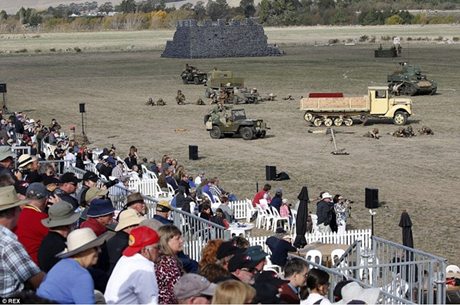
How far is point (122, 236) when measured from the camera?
833 centimetres

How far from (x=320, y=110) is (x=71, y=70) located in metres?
42.1

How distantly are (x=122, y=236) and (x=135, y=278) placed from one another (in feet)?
5.17

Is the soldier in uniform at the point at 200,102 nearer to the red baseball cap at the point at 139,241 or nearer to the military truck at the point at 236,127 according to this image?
the military truck at the point at 236,127

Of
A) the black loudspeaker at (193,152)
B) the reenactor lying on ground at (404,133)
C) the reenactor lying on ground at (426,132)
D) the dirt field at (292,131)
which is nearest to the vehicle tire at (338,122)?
the dirt field at (292,131)

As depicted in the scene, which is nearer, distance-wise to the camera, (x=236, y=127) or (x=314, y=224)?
(x=314, y=224)

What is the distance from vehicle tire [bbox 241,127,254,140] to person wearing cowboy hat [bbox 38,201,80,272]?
904 inches

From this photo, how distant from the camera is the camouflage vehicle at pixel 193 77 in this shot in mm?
56325

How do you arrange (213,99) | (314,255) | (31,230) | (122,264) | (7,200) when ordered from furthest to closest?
(213,99) < (314,255) < (31,230) < (7,200) < (122,264)

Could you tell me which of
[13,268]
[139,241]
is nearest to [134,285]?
[139,241]

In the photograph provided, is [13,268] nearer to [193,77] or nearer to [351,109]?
[351,109]

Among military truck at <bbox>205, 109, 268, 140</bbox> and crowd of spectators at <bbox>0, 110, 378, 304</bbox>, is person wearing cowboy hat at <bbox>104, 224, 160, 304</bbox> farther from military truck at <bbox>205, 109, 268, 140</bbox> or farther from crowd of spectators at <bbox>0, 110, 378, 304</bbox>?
military truck at <bbox>205, 109, 268, 140</bbox>

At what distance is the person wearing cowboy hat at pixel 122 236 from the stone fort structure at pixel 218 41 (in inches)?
3049

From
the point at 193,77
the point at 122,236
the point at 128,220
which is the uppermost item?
the point at 128,220

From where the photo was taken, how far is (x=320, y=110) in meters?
34.2
